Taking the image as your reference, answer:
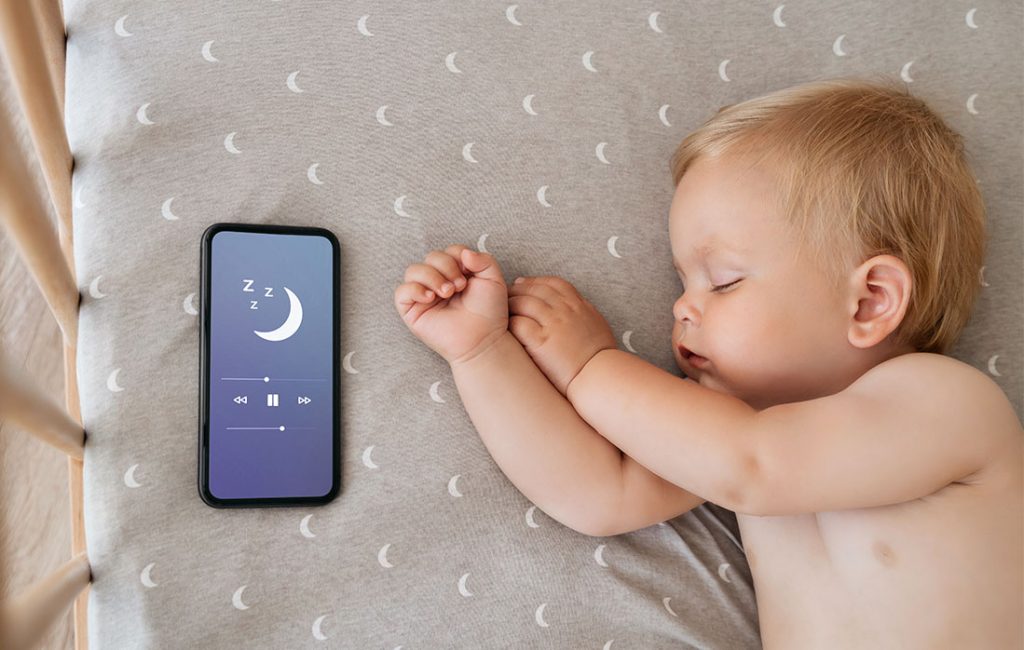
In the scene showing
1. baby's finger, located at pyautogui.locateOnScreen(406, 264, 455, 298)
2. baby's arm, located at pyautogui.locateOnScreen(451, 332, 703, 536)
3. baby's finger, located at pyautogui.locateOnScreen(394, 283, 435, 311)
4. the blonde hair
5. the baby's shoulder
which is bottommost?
baby's arm, located at pyautogui.locateOnScreen(451, 332, 703, 536)

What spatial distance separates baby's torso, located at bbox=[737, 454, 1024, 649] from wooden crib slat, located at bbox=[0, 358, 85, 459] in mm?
692

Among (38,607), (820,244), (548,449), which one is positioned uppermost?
(820,244)

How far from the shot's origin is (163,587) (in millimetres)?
802

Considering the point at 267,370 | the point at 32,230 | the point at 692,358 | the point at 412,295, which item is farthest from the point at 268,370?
the point at 692,358

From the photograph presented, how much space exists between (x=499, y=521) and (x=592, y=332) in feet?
0.70

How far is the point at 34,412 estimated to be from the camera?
60 cm

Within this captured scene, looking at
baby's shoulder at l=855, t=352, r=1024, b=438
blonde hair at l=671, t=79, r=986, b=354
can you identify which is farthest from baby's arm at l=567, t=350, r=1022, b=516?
blonde hair at l=671, t=79, r=986, b=354

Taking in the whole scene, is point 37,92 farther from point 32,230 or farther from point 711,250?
point 711,250

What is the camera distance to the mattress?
0.82 m

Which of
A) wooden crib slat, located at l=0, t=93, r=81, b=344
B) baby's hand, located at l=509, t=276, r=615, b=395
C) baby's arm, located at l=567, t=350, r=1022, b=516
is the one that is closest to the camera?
wooden crib slat, located at l=0, t=93, r=81, b=344

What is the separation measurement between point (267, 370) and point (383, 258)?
0.16 m

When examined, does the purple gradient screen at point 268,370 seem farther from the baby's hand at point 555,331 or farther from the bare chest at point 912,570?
the bare chest at point 912,570

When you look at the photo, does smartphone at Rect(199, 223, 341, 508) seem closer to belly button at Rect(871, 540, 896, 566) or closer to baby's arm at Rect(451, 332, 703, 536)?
baby's arm at Rect(451, 332, 703, 536)

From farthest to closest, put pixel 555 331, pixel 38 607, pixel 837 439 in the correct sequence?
1. pixel 555 331
2. pixel 837 439
3. pixel 38 607
